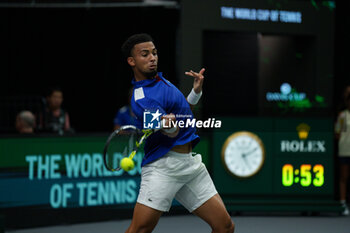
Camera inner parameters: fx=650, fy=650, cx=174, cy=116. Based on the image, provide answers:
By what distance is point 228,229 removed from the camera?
4.34m

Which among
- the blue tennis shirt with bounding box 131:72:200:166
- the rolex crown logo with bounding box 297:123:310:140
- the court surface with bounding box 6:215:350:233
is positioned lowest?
the court surface with bounding box 6:215:350:233

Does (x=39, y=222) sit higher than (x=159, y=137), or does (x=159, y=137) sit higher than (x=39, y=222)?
(x=159, y=137)

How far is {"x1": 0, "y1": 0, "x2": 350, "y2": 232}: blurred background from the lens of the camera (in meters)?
8.05

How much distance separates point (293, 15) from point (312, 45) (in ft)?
2.13

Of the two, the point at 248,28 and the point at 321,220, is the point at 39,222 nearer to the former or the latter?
the point at 321,220

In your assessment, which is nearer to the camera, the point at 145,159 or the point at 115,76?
the point at 145,159

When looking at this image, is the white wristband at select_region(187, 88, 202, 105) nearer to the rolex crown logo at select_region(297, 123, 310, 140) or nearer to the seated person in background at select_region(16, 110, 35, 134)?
the seated person in background at select_region(16, 110, 35, 134)

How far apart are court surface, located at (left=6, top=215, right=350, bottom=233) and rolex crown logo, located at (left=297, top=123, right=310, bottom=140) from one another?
1.10 meters

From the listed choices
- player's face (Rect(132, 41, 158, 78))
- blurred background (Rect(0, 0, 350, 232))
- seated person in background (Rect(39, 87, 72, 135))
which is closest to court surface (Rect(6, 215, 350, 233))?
blurred background (Rect(0, 0, 350, 232))

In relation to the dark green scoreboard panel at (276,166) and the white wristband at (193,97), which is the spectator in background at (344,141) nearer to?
the dark green scoreboard panel at (276,166)

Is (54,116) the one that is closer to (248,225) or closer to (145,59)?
(248,225)

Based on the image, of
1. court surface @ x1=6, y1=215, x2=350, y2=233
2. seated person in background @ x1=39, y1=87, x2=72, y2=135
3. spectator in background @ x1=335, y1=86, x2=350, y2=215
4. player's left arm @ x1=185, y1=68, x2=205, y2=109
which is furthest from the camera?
spectator in background @ x1=335, y1=86, x2=350, y2=215

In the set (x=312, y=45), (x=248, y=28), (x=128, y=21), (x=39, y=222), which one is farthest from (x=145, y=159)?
(x=128, y=21)

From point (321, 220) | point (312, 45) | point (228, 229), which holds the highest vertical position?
point (312, 45)
